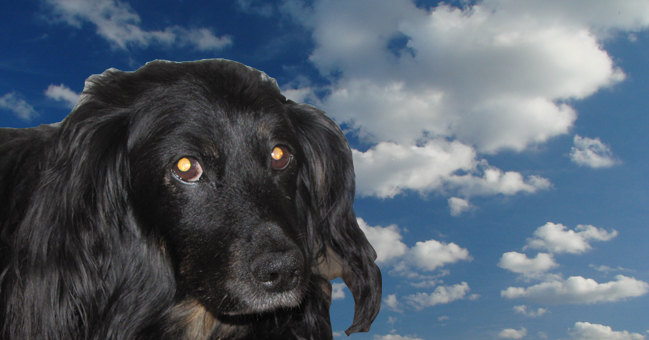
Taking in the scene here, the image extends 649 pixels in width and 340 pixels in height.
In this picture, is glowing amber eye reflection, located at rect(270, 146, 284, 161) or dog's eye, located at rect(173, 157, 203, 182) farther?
glowing amber eye reflection, located at rect(270, 146, 284, 161)

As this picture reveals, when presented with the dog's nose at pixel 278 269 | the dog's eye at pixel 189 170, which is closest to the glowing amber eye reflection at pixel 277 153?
the dog's eye at pixel 189 170

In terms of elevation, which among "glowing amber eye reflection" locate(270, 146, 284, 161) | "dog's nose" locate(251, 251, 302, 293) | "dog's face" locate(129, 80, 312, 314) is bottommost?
"dog's nose" locate(251, 251, 302, 293)

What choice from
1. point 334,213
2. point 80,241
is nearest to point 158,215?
point 80,241

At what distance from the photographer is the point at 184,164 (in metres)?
3.08

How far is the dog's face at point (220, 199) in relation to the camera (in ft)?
9.34

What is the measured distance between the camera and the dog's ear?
4.00m

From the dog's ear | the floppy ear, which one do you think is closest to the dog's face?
the floppy ear

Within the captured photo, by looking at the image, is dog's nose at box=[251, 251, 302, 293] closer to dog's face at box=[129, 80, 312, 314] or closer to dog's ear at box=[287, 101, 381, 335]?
dog's face at box=[129, 80, 312, 314]

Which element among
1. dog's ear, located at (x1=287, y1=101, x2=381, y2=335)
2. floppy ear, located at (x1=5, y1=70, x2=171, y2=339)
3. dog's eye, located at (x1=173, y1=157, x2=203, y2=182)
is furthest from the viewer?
dog's ear, located at (x1=287, y1=101, x2=381, y2=335)

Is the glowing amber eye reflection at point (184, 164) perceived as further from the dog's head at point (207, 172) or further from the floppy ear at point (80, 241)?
the floppy ear at point (80, 241)

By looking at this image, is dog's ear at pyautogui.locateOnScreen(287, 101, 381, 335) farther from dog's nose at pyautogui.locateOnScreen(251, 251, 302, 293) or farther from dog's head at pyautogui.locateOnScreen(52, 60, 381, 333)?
dog's nose at pyautogui.locateOnScreen(251, 251, 302, 293)

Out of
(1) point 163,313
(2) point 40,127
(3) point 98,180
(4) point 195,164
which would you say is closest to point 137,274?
(1) point 163,313

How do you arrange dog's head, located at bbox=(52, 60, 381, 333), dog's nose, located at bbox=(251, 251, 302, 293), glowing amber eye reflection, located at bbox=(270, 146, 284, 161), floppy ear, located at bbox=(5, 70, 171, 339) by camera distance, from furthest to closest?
glowing amber eye reflection, located at bbox=(270, 146, 284, 161)
floppy ear, located at bbox=(5, 70, 171, 339)
dog's head, located at bbox=(52, 60, 381, 333)
dog's nose, located at bbox=(251, 251, 302, 293)

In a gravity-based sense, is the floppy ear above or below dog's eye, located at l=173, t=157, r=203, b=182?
below
